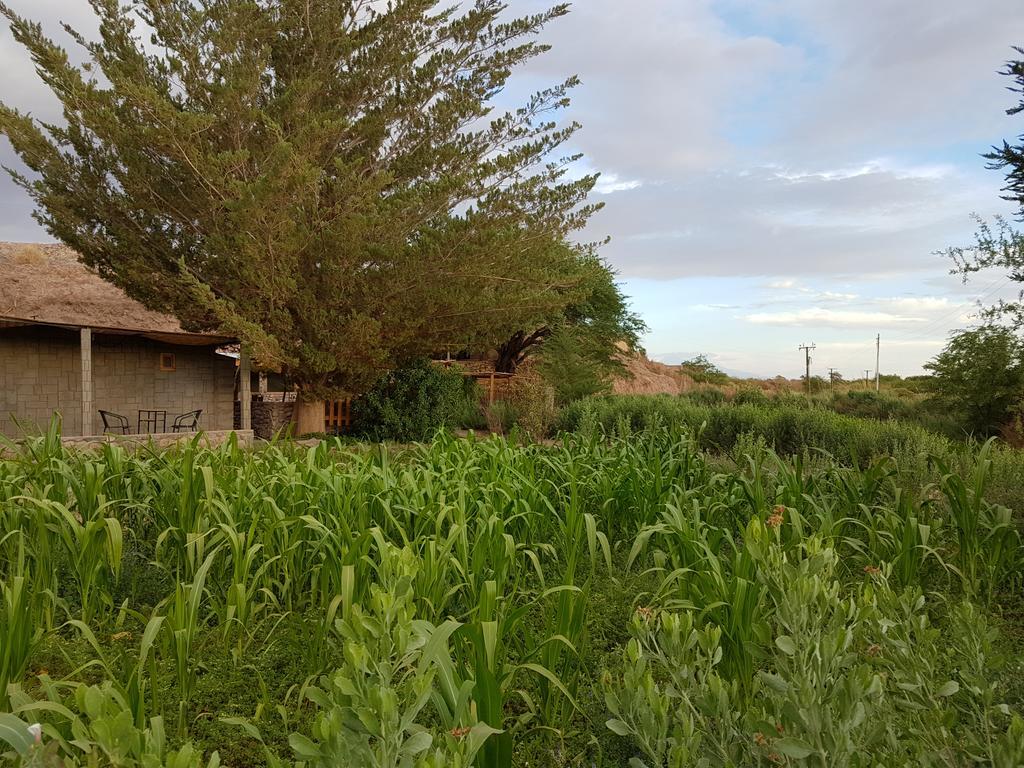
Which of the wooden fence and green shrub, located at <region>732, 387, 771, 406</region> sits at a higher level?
green shrub, located at <region>732, 387, 771, 406</region>

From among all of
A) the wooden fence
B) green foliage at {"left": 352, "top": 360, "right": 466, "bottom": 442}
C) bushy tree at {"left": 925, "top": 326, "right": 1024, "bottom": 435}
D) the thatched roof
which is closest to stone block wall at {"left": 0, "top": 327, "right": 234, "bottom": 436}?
the thatched roof

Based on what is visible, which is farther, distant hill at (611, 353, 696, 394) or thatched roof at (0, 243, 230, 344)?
distant hill at (611, 353, 696, 394)

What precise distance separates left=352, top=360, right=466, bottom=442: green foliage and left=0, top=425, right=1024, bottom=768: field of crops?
1114cm

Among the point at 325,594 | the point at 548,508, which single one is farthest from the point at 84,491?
the point at 548,508

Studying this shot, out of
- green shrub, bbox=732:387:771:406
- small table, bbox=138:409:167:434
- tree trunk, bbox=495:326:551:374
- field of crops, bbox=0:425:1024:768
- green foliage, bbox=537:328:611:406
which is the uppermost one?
tree trunk, bbox=495:326:551:374

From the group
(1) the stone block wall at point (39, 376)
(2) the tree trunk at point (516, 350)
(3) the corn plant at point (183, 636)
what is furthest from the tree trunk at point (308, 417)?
(3) the corn plant at point (183, 636)

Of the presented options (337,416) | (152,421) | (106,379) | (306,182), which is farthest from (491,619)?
(337,416)

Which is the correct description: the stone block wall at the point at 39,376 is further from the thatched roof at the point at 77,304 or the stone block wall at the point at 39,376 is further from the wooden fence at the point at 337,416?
the wooden fence at the point at 337,416

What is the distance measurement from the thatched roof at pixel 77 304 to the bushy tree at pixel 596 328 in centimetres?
1363

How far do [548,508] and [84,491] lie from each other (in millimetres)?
2419

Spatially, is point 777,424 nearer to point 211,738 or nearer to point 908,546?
point 908,546

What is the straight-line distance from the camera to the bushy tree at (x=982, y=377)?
14.9 meters

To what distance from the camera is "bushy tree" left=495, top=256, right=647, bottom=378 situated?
27344mm

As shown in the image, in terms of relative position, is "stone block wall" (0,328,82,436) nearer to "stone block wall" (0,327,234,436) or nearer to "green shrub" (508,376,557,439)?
"stone block wall" (0,327,234,436)
